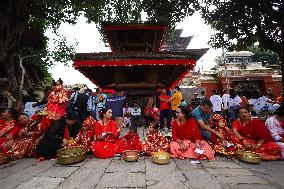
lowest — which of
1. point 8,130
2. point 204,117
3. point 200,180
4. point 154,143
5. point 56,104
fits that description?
point 200,180

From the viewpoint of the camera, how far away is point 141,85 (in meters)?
9.87

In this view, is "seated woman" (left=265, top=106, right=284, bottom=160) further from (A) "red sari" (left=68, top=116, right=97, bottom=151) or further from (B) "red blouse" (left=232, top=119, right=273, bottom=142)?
(A) "red sari" (left=68, top=116, right=97, bottom=151)

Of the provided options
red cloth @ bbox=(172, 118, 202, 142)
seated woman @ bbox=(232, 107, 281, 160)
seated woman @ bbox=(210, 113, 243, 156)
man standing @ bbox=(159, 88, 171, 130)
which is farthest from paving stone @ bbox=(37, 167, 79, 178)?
man standing @ bbox=(159, 88, 171, 130)

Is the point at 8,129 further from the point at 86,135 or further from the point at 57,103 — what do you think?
the point at 86,135

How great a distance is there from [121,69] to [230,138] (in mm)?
5201

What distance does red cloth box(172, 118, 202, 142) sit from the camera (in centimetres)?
520

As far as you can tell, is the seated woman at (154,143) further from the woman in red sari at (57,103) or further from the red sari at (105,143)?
the woman in red sari at (57,103)

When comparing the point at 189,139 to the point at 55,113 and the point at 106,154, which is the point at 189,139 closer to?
the point at 106,154

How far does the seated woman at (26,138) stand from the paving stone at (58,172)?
1402mm

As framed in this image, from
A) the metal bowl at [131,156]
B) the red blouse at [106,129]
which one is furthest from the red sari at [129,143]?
the metal bowl at [131,156]

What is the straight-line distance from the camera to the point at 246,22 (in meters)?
11.2

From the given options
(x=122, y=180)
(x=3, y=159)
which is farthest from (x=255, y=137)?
(x=3, y=159)

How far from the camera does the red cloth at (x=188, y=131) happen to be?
520 centimetres

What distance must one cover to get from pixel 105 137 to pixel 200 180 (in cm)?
258
